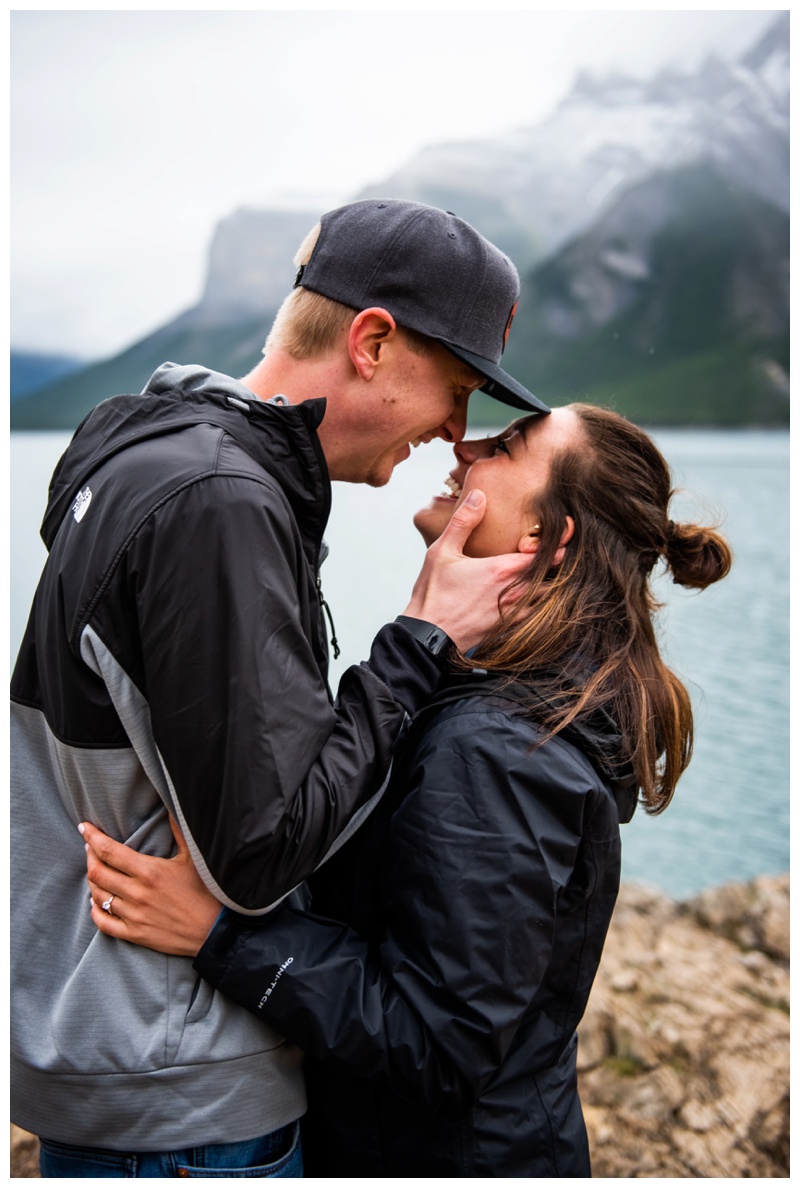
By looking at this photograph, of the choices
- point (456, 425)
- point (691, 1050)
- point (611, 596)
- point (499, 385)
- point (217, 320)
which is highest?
point (499, 385)

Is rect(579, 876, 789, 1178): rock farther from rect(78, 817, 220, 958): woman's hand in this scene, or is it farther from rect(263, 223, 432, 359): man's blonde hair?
rect(263, 223, 432, 359): man's blonde hair

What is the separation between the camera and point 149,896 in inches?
59.0

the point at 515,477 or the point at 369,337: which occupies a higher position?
the point at 369,337

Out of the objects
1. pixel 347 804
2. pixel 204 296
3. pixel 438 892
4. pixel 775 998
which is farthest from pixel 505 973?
pixel 204 296

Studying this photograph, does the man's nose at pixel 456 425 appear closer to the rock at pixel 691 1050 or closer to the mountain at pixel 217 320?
the rock at pixel 691 1050

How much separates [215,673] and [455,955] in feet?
2.07

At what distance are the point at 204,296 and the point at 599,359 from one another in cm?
576

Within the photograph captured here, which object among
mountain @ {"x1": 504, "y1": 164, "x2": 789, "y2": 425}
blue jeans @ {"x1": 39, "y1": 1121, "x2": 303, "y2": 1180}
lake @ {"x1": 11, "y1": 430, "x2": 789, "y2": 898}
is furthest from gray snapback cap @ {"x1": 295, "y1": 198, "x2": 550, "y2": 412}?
mountain @ {"x1": 504, "y1": 164, "x2": 789, "y2": 425}

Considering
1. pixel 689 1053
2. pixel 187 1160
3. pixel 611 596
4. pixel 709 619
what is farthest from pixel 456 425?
pixel 709 619

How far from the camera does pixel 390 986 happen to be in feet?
5.13

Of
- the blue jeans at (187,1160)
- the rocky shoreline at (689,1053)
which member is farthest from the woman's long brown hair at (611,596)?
the rocky shoreline at (689,1053)

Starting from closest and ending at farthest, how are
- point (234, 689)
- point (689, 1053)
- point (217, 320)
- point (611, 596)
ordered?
point (234, 689), point (611, 596), point (689, 1053), point (217, 320)

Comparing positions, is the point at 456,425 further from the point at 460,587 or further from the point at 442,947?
the point at 442,947

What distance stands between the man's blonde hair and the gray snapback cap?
2 cm
